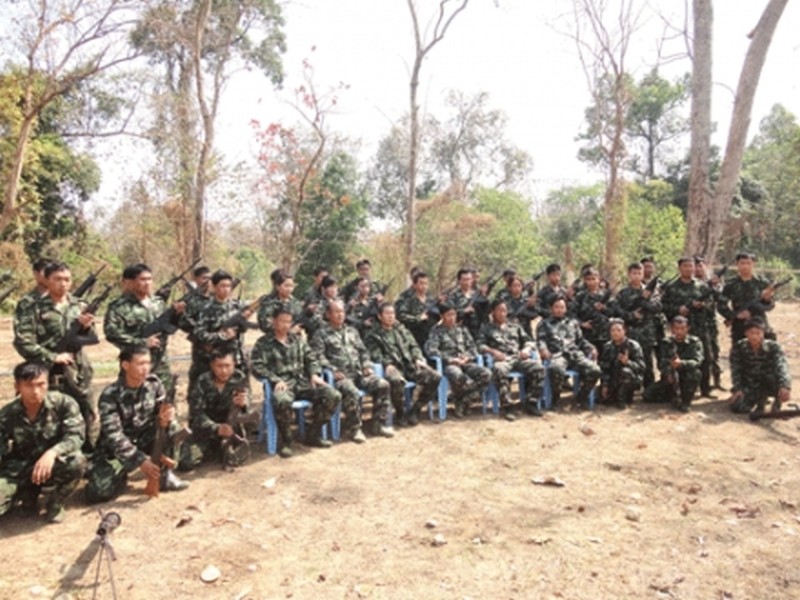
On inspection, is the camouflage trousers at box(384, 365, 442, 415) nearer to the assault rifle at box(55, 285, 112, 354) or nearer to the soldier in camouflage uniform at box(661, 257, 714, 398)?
the assault rifle at box(55, 285, 112, 354)

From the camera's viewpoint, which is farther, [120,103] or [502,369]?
[120,103]

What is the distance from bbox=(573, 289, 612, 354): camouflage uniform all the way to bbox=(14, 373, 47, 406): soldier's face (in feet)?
21.3

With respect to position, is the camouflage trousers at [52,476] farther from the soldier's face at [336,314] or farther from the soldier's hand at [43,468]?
the soldier's face at [336,314]

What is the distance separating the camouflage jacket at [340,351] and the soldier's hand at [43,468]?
2799mm

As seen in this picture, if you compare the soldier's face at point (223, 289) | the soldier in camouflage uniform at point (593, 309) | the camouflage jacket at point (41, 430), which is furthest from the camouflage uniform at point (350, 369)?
the soldier in camouflage uniform at point (593, 309)

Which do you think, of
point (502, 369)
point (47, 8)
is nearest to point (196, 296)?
point (502, 369)

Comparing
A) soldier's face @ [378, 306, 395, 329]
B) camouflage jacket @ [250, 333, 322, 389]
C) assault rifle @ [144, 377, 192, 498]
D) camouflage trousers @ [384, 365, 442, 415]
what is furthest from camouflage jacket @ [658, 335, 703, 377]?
assault rifle @ [144, 377, 192, 498]

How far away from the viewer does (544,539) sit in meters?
3.95

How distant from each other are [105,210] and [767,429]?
19.8m

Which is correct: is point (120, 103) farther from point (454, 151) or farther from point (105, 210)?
point (454, 151)

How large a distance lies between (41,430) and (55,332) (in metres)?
1.15

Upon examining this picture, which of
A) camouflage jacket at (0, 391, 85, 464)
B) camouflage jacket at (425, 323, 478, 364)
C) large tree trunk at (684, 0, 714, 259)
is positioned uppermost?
large tree trunk at (684, 0, 714, 259)

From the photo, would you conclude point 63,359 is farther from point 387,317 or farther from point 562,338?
point 562,338

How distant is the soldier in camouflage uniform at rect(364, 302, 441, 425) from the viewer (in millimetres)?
6656
